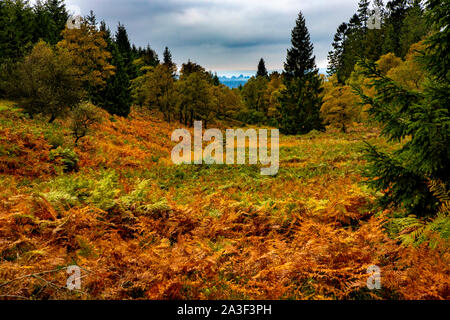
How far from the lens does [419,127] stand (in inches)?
153

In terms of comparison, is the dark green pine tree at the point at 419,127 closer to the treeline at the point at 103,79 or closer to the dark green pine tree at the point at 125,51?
the treeline at the point at 103,79

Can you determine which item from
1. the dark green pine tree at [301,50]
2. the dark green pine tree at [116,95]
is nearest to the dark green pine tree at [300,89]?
the dark green pine tree at [301,50]

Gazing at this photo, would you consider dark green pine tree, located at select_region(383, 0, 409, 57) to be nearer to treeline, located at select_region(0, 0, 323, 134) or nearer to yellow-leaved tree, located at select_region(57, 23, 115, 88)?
treeline, located at select_region(0, 0, 323, 134)

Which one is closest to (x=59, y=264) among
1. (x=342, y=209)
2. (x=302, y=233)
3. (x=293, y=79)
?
(x=302, y=233)

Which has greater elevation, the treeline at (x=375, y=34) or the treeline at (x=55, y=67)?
the treeline at (x=375, y=34)

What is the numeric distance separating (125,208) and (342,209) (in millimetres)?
5667

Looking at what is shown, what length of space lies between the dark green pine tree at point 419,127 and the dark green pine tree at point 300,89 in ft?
132

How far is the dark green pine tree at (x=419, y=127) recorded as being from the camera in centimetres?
378

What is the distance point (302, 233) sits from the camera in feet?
19.0

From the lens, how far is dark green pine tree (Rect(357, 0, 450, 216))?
3.78 metres

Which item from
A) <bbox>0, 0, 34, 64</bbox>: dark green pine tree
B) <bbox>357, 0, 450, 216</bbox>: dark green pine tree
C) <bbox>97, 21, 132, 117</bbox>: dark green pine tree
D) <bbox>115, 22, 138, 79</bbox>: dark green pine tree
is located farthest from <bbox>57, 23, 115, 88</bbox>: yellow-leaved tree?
<bbox>357, 0, 450, 216</bbox>: dark green pine tree

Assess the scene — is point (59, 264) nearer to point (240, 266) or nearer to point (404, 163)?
point (240, 266)

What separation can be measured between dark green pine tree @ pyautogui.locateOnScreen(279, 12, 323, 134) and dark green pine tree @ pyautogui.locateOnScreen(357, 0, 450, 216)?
132 feet
